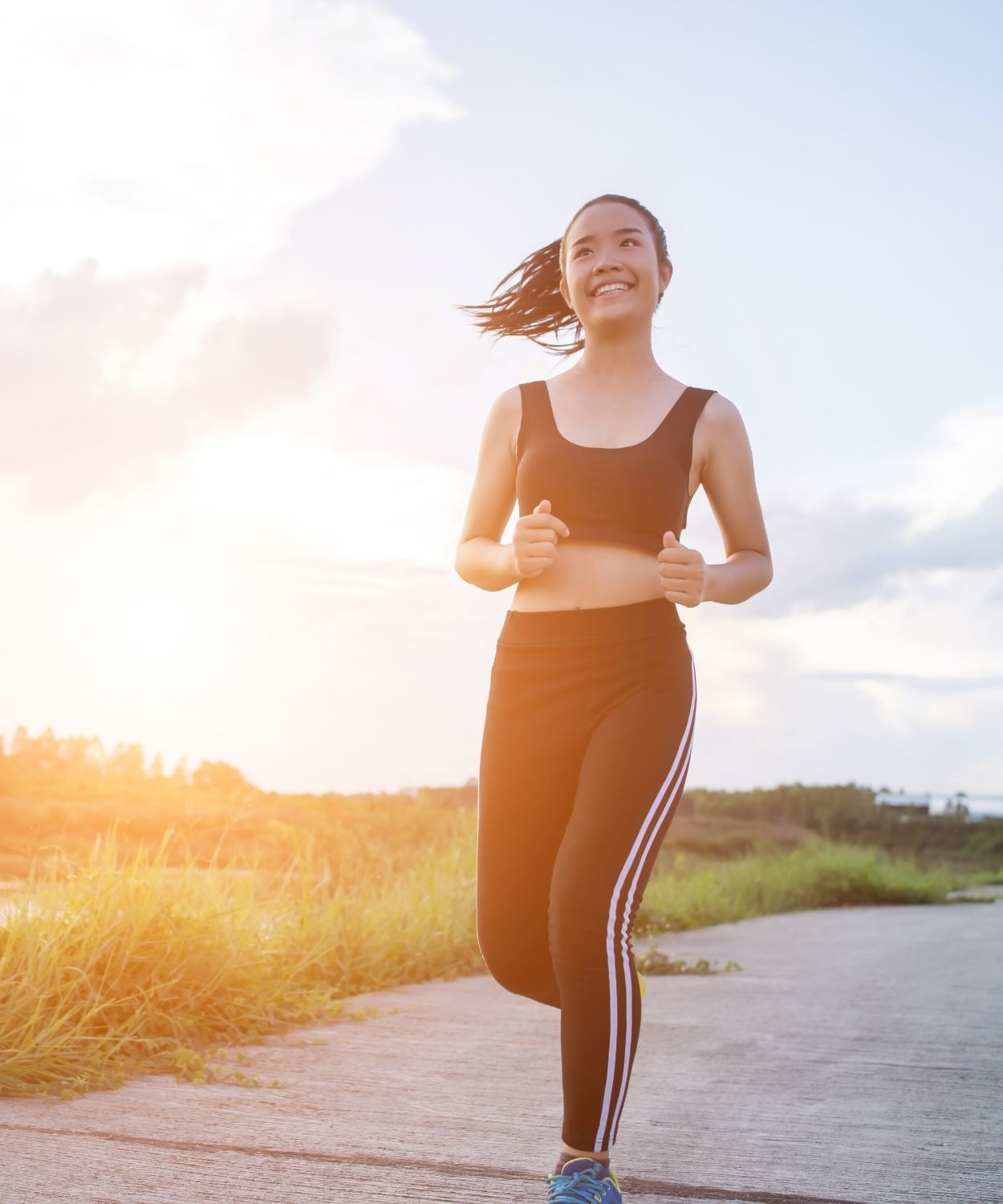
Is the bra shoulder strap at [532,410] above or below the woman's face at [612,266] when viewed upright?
below

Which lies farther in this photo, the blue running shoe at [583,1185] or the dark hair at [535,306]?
the dark hair at [535,306]

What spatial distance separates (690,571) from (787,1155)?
165 cm

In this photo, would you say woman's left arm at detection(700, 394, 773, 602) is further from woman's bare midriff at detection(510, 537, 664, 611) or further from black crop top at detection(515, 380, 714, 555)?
woman's bare midriff at detection(510, 537, 664, 611)

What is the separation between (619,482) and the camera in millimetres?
3072

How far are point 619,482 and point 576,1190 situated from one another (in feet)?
5.04

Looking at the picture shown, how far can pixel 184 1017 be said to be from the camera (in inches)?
181

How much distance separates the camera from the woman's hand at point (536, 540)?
293 cm

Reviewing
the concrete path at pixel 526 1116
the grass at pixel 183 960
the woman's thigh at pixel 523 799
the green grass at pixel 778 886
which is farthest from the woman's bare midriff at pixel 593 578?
the green grass at pixel 778 886

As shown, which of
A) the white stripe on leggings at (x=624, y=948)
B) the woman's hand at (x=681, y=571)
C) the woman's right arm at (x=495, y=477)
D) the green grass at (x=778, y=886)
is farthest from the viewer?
the green grass at (x=778, y=886)

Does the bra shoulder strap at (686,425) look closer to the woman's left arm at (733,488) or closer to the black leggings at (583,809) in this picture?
the woman's left arm at (733,488)

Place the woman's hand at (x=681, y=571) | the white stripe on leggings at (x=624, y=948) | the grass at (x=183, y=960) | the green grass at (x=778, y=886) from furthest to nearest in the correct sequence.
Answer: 1. the green grass at (x=778, y=886)
2. the grass at (x=183, y=960)
3. the woman's hand at (x=681, y=571)
4. the white stripe on leggings at (x=624, y=948)

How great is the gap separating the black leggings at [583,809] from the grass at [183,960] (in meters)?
1.52

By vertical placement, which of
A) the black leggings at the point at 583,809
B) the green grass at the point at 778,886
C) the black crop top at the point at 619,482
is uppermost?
the black crop top at the point at 619,482

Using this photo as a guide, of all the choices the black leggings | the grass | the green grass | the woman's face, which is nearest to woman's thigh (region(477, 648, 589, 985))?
the black leggings
